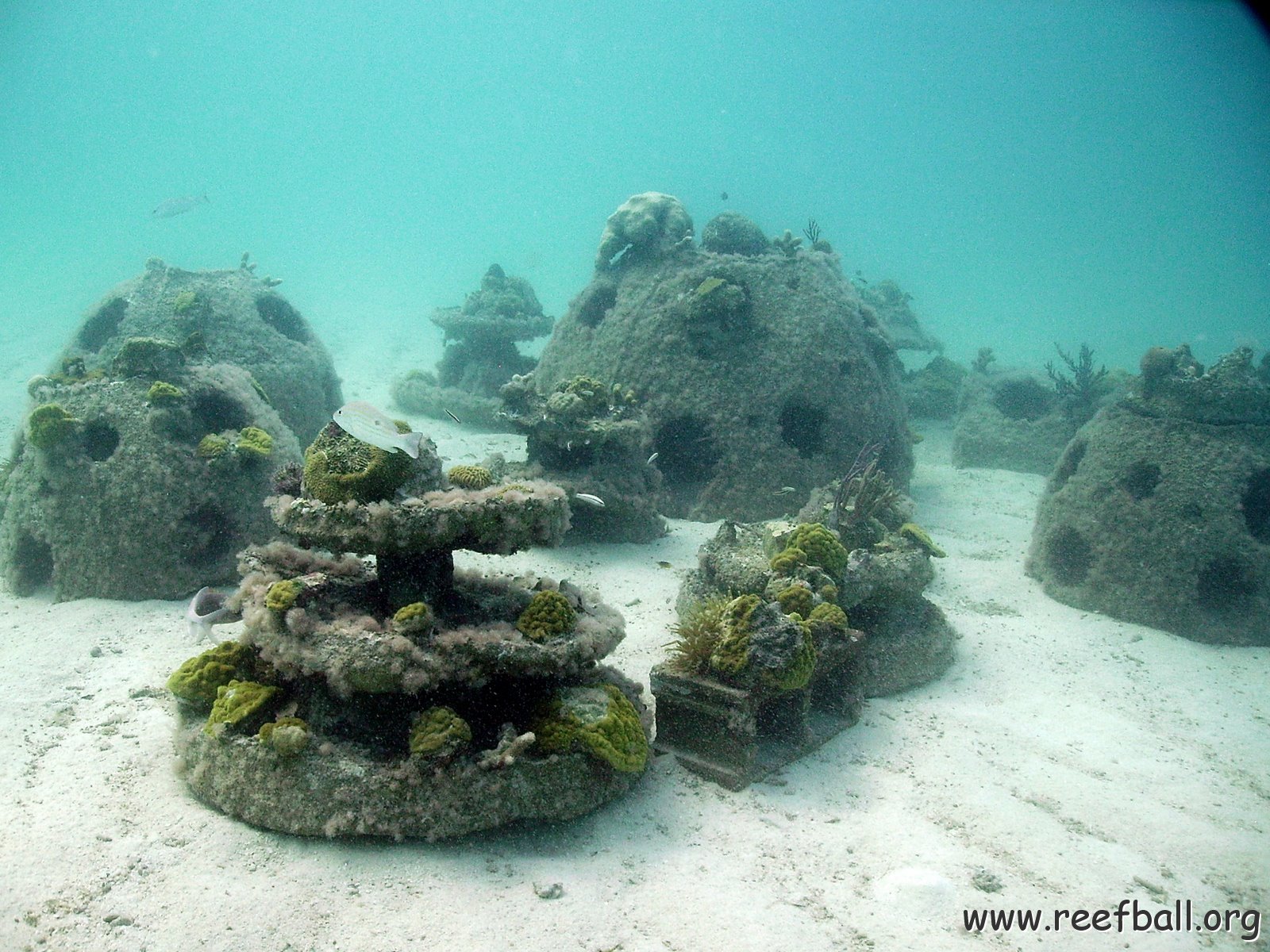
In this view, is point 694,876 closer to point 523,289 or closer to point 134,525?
point 134,525

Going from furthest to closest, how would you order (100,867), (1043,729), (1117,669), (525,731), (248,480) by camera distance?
(248,480), (1117,669), (1043,729), (525,731), (100,867)

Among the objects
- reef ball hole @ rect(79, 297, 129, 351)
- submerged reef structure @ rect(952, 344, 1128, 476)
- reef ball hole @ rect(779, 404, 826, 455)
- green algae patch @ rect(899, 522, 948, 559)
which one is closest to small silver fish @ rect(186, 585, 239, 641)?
green algae patch @ rect(899, 522, 948, 559)

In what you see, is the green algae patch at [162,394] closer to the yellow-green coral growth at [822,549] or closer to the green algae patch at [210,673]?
the green algae patch at [210,673]

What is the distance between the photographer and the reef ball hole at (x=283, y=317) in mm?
13711

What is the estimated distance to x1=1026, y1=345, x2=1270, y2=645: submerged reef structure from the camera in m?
8.41

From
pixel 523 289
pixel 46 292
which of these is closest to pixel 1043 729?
pixel 523 289

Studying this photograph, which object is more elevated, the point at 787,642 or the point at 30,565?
the point at 787,642

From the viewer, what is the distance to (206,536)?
7.76 meters

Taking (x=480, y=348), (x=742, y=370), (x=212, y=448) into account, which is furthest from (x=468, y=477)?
(x=480, y=348)

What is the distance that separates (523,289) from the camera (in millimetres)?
19453

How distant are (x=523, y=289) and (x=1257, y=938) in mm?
18701

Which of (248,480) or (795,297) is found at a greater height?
(795,297)

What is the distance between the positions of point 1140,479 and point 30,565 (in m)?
13.9

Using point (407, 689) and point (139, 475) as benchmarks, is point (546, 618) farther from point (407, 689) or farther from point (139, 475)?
point (139, 475)
